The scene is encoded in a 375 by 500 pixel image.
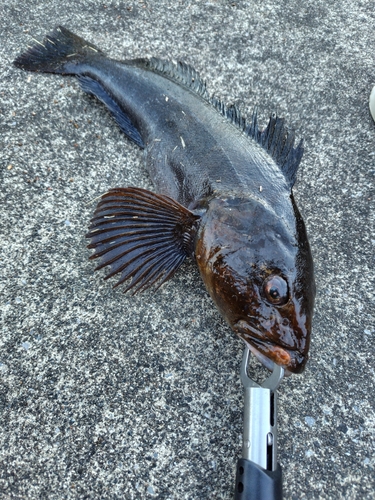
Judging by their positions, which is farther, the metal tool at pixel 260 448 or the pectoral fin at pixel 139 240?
the pectoral fin at pixel 139 240

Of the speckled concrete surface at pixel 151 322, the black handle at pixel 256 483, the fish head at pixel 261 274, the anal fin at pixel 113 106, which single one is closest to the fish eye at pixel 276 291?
the fish head at pixel 261 274

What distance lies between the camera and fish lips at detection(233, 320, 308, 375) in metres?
1.60

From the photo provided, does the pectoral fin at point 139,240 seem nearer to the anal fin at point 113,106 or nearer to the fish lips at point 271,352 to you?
the fish lips at point 271,352

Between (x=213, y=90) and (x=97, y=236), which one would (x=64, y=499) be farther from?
(x=213, y=90)

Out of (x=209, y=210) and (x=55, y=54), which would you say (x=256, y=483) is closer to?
(x=209, y=210)

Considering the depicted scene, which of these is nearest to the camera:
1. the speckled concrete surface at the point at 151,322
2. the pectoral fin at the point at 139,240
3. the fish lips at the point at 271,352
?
the fish lips at the point at 271,352

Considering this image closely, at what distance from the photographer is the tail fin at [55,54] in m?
3.00

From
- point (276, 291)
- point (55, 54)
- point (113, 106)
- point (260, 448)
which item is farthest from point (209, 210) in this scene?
point (55, 54)

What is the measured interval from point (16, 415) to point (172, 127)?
68.9 inches

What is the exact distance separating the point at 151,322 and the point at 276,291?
736mm

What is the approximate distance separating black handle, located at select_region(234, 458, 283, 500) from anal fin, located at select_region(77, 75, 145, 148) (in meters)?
1.97

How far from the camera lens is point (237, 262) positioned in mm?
1804

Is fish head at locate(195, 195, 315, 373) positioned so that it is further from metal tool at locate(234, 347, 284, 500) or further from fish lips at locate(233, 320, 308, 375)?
metal tool at locate(234, 347, 284, 500)

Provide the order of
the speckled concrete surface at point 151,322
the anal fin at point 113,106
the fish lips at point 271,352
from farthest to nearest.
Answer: the anal fin at point 113,106 → the speckled concrete surface at point 151,322 → the fish lips at point 271,352
